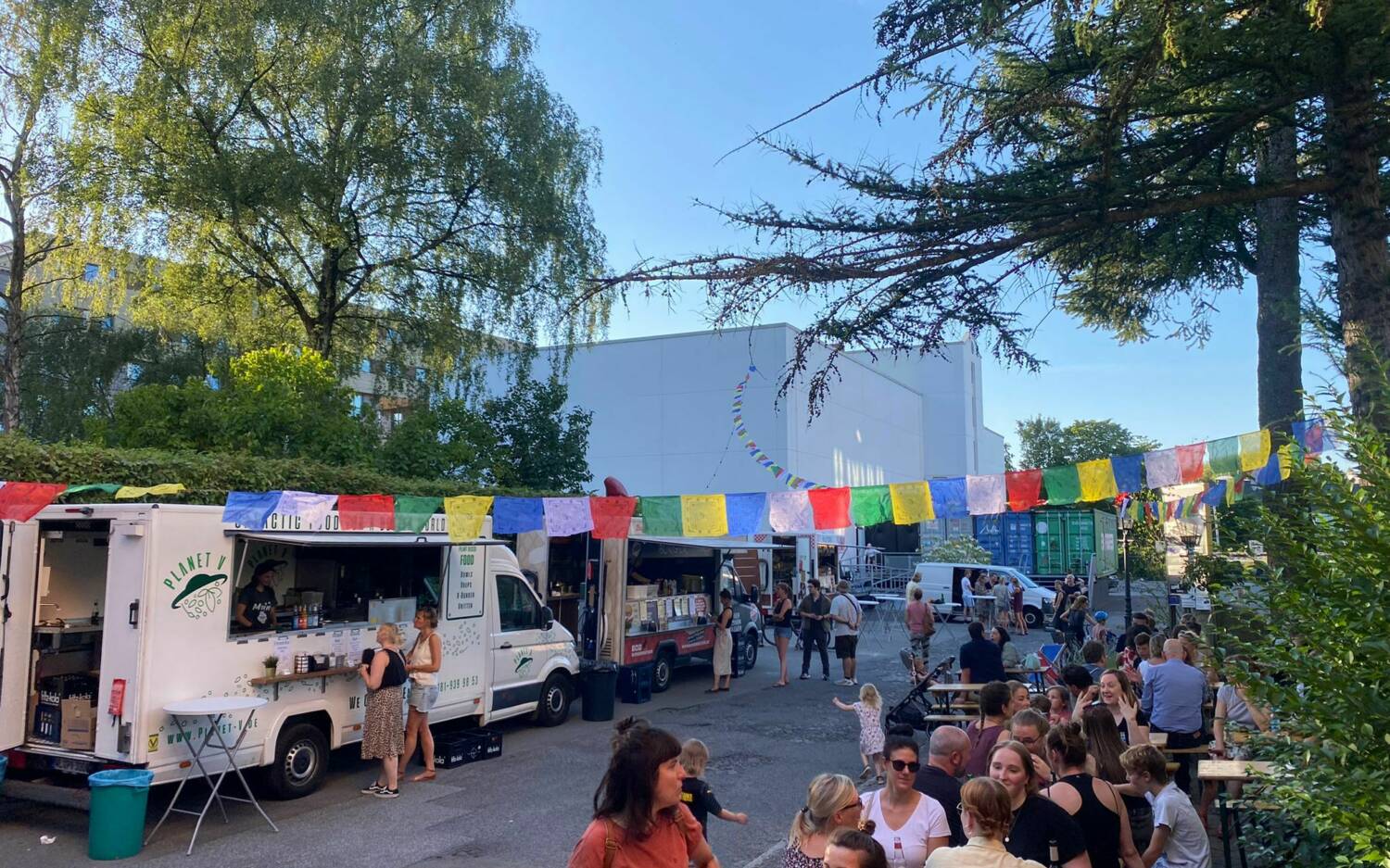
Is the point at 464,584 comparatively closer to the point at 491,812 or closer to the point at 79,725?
the point at 491,812

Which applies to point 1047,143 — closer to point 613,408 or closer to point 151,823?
point 151,823

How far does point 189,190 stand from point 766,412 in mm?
20379

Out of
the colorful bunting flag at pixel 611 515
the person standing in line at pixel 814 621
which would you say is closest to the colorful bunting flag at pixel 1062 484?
the colorful bunting flag at pixel 611 515

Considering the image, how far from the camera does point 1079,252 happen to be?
8.72m

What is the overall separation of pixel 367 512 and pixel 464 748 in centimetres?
287

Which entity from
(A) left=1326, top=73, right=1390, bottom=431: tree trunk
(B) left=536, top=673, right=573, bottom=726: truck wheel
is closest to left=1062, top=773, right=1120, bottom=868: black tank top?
(A) left=1326, top=73, right=1390, bottom=431: tree trunk

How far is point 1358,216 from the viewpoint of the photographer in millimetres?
7418

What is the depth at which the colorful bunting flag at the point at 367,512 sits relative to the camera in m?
9.67

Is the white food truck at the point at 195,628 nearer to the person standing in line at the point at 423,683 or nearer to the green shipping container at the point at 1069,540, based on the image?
the person standing in line at the point at 423,683

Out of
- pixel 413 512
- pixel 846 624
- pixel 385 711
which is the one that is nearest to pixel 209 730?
pixel 385 711

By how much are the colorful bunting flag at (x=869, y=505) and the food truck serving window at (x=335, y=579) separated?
14.9 feet

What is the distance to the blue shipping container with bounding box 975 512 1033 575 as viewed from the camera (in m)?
35.8

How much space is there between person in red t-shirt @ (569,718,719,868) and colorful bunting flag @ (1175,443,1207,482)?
25.2 feet

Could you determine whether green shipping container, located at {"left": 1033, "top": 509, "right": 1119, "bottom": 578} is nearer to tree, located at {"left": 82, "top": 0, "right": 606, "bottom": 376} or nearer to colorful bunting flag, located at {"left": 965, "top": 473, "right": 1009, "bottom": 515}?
tree, located at {"left": 82, "top": 0, "right": 606, "bottom": 376}
